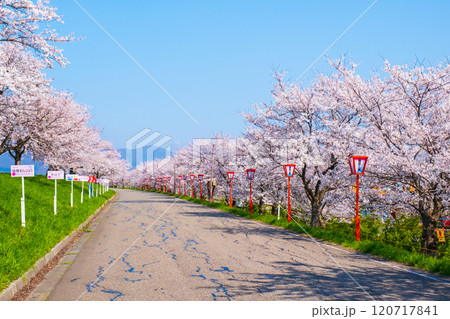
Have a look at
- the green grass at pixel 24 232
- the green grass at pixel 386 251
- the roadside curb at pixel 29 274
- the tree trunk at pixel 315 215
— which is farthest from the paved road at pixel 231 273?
the tree trunk at pixel 315 215

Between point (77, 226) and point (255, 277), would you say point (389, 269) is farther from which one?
point (77, 226)

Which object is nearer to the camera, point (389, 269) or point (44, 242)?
point (389, 269)

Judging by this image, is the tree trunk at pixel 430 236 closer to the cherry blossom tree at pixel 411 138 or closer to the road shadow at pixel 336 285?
the cherry blossom tree at pixel 411 138

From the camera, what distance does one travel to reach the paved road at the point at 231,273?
6.16m

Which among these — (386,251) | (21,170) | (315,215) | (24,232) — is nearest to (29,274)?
(24,232)

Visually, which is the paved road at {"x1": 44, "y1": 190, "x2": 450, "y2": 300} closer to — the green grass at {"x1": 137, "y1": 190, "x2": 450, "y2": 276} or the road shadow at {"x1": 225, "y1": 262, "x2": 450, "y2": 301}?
the road shadow at {"x1": 225, "y1": 262, "x2": 450, "y2": 301}

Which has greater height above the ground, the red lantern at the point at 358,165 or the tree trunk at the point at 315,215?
the red lantern at the point at 358,165

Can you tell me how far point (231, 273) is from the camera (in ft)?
25.1

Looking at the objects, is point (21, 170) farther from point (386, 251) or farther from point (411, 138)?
point (411, 138)

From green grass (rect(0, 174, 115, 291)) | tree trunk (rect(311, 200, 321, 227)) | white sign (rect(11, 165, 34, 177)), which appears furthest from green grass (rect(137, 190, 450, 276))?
white sign (rect(11, 165, 34, 177))

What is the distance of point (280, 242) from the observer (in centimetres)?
1216

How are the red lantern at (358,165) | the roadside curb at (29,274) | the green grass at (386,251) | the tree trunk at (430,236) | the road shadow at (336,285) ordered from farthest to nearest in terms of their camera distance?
1. the red lantern at (358,165)
2. the tree trunk at (430,236)
3. the green grass at (386,251)
4. the road shadow at (336,285)
5. the roadside curb at (29,274)
